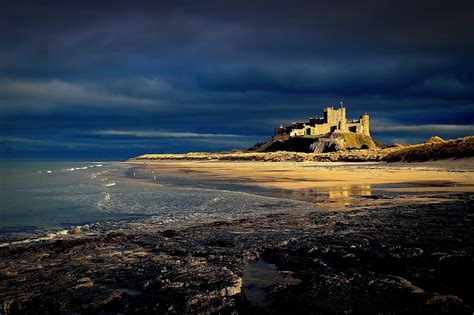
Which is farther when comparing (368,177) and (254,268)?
(368,177)

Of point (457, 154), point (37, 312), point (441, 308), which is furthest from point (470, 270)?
point (457, 154)

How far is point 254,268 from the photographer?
19.5ft

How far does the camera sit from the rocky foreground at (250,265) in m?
4.36

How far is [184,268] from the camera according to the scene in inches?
230

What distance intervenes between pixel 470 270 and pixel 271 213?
22.4 feet

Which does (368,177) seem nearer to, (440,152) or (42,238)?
(440,152)

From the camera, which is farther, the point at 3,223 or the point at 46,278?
the point at 3,223

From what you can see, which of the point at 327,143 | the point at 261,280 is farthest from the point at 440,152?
the point at 327,143

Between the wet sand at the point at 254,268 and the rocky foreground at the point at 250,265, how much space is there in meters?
0.02

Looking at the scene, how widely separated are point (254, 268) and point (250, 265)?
164 millimetres

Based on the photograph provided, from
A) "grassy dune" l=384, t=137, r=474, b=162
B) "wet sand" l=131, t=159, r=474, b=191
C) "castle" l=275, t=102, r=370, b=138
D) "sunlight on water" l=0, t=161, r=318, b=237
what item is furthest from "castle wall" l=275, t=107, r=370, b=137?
"sunlight on water" l=0, t=161, r=318, b=237

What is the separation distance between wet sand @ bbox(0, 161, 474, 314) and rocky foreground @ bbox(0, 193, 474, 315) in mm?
16

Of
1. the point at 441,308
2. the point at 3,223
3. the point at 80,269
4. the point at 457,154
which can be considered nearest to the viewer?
the point at 441,308

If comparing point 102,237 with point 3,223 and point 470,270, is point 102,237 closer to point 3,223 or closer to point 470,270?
point 3,223
